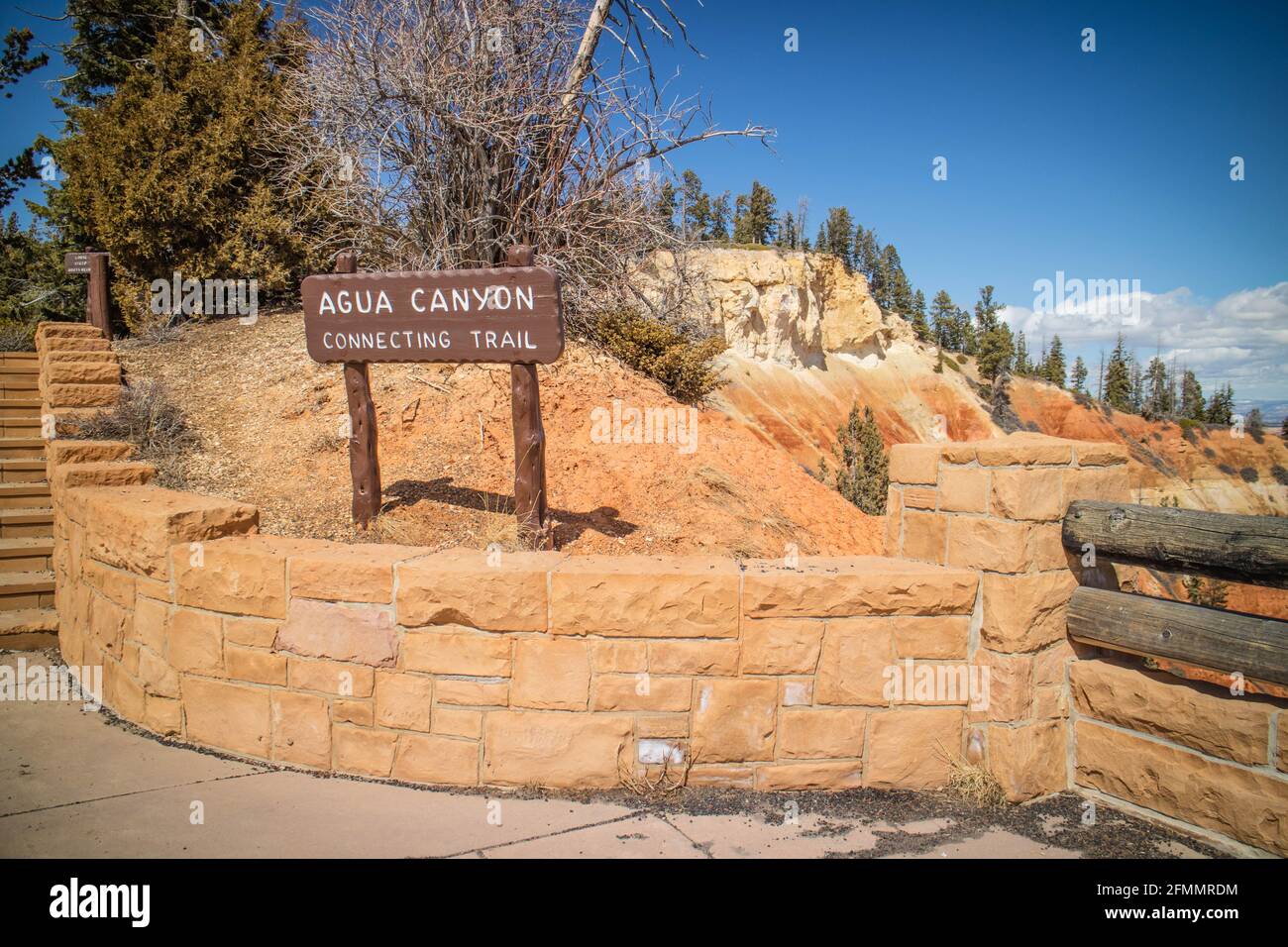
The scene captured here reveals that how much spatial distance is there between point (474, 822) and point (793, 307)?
4424 centimetres

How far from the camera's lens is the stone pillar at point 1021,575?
3.43 meters

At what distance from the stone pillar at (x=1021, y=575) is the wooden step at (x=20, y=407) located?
881cm

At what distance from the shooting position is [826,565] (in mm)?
3572

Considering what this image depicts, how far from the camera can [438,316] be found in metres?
5.09

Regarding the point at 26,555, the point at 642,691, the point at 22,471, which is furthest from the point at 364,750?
the point at 22,471

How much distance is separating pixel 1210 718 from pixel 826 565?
160 centimetres

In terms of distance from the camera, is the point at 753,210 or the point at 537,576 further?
the point at 753,210

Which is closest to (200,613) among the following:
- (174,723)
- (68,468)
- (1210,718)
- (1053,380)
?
(174,723)

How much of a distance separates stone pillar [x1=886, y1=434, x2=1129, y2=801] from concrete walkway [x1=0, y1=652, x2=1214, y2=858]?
0.83 feet

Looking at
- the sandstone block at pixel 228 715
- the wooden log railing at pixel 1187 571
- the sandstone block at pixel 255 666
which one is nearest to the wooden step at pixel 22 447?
the sandstone block at pixel 228 715

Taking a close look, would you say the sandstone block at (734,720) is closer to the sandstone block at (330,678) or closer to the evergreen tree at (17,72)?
the sandstone block at (330,678)

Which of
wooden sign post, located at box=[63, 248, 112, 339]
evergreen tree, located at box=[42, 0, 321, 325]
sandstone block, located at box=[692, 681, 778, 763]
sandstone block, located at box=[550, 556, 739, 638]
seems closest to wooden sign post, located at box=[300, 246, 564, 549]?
sandstone block, located at box=[550, 556, 739, 638]

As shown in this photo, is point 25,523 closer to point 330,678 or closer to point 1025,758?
point 330,678
